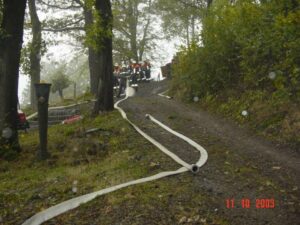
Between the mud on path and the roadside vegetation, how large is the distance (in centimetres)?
71

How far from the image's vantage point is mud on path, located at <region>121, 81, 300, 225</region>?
5402 millimetres

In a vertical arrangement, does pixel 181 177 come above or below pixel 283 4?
below

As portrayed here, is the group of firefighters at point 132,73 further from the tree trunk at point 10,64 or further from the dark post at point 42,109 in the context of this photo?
Result: the dark post at point 42,109

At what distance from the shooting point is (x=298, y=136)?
8648mm

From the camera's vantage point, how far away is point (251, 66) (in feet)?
39.8

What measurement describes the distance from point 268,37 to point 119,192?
6.43 m

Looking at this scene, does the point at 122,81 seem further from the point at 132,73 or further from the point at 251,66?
the point at 251,66

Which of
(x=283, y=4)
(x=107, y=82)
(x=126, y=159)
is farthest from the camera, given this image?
(x=107, y=82)

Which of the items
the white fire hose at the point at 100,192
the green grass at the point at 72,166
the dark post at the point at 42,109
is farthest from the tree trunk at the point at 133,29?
the white fire hose at the point at 100,192

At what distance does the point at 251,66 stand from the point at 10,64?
692cm

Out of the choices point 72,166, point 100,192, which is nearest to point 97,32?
point 72,166

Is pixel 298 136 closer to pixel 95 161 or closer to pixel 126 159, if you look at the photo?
pixel 126 159

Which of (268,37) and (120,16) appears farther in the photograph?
(120,16)

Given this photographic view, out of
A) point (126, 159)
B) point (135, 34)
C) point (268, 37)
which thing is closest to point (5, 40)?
point (126, 159)
